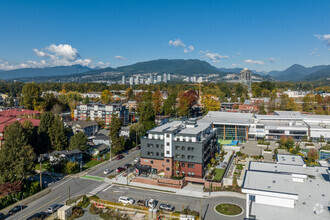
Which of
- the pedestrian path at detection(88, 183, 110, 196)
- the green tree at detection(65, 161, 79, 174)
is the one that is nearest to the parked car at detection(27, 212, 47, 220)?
the pedestrian path at detection(88, 183, 110, 196)

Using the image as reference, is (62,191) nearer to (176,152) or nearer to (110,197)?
(110,197)

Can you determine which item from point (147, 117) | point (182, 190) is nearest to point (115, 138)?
point (147, 117)

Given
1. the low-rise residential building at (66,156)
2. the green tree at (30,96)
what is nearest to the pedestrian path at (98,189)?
the low-rise residential building at (66,156)

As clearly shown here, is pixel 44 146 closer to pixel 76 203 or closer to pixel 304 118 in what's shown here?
pixel 76 203

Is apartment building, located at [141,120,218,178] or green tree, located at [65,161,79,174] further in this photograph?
green tree, located at [65,161,79,174]

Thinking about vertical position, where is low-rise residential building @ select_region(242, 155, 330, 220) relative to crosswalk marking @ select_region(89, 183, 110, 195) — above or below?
above

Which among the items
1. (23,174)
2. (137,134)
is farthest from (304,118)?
(23,174)

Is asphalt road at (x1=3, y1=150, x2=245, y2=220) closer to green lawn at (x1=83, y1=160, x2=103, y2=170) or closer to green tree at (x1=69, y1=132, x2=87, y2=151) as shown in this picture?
green lawn at (x1=83, y1=160, x2=103, y2=170)
